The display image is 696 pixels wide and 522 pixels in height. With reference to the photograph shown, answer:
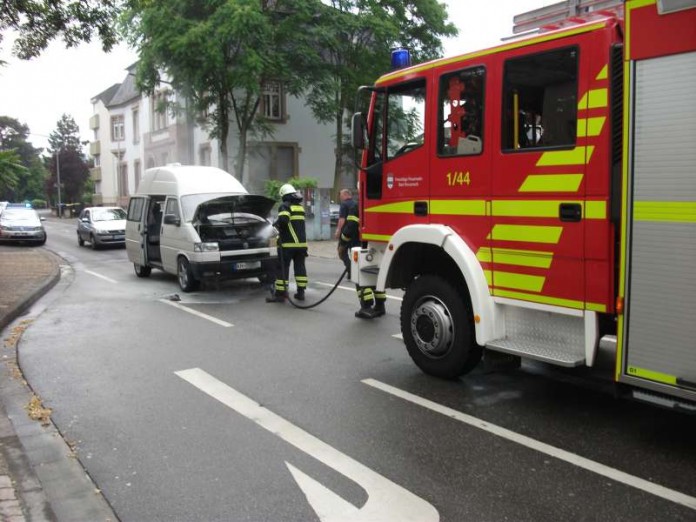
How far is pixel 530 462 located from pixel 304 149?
29.7 m

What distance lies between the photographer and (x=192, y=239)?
10883mm

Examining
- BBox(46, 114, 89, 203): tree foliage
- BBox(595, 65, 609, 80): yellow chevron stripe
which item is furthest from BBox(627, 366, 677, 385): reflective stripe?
BBox(46, 114, 89, 203): tree foliage

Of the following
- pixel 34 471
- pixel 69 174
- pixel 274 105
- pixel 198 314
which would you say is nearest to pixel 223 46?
pixel 274 105

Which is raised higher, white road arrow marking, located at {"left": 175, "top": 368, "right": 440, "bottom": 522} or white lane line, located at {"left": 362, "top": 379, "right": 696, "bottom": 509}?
white lane line, located at {"left": 362, "top": 379, "right": 696, "bottom": 509}

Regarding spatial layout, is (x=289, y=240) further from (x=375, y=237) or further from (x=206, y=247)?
(x=375, y=237)

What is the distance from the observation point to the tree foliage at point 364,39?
24672mm

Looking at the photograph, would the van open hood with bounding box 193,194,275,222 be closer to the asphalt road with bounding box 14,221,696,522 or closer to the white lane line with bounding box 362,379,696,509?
the asphalt road with bounding box 14,221,696,522

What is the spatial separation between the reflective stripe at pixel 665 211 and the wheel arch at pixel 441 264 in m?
1.42

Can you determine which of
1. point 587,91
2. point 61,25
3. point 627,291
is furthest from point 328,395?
point 61,25

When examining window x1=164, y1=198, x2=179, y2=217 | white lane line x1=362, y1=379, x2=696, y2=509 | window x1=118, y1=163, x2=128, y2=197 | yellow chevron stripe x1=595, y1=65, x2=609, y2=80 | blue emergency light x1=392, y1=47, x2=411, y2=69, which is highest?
window x1=118, y1=163, x2=128, y2=197

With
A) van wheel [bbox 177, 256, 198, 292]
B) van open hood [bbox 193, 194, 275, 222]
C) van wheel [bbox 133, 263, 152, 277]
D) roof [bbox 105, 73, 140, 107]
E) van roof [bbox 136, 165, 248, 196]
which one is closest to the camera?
van wheel [bbox 177, 256, 198, 292]

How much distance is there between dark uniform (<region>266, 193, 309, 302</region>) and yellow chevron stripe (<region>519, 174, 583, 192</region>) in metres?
5.33

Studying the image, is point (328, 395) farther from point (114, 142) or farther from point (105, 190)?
point (105, 190)

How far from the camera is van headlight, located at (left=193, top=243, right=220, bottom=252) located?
10750mm
